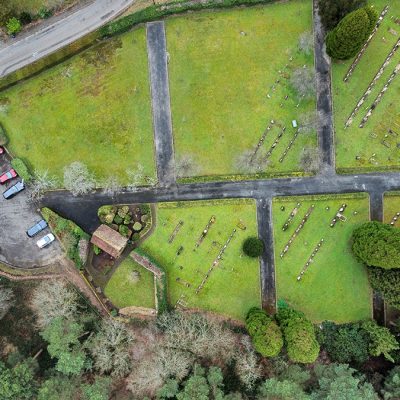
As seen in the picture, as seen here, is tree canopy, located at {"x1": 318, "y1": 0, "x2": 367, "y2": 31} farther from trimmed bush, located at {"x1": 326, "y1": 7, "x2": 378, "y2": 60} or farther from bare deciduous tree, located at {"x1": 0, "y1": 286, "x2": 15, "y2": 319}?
bare deciduous tree, located at {"x1": 0, "y1": 286, "x2": 15, "y2": 319}

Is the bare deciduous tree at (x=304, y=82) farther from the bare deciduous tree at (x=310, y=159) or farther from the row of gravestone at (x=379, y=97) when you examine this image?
the row of gravestone at (x=379, y=97)

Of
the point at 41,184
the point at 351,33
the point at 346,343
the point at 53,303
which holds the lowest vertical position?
the point at 346,343

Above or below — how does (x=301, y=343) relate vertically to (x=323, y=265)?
below

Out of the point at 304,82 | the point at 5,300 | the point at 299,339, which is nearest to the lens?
the point at 299,339

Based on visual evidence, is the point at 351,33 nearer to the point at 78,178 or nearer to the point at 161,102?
the point at 161,102

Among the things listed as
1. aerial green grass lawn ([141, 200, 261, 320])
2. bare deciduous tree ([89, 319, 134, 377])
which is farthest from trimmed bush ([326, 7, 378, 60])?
bare deciduous tree ([89, 319, 134, 377])

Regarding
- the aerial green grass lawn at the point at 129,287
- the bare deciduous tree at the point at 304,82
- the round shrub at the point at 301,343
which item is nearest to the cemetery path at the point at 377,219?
the round shrub at the point at 301,343

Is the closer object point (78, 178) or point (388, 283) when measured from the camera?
point (388, 283)

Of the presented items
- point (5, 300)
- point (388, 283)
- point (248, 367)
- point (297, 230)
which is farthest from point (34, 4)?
point (388, 283)
